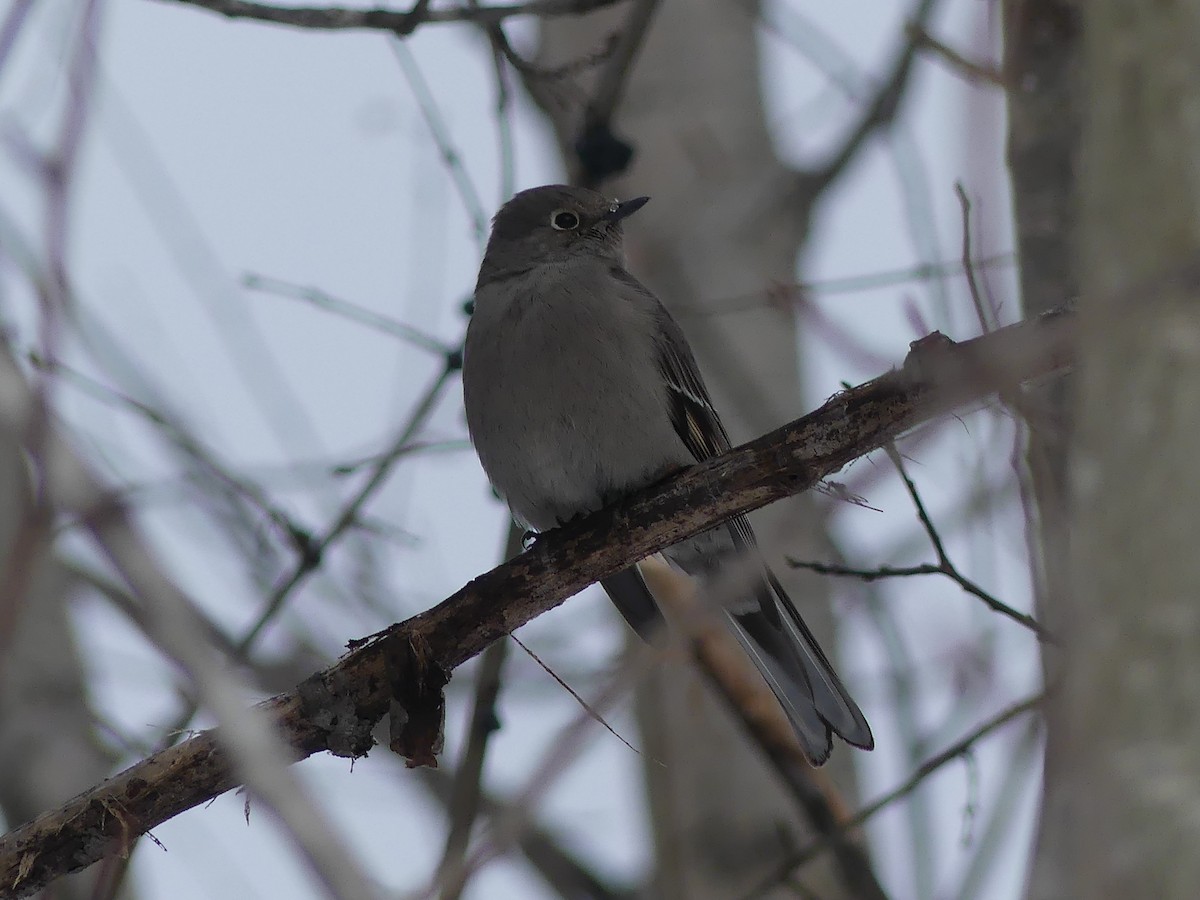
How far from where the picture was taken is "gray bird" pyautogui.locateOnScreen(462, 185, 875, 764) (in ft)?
15.3

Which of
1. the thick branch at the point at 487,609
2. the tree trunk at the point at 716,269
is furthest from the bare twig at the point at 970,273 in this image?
Result: the tree trunk at the point at 716,269

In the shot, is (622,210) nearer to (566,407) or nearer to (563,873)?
(566,407)

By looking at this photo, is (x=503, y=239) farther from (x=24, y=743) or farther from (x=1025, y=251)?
→ (x=24, y=743)

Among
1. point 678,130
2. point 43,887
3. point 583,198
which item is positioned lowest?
point 43,887

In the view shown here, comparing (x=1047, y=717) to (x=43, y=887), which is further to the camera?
(x=43, y=887)

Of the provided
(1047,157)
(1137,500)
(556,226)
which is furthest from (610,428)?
(1137,500)

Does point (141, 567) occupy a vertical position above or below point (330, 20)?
below

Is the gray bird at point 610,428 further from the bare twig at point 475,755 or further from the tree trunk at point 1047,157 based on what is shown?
the tree trunk at point 1047,157

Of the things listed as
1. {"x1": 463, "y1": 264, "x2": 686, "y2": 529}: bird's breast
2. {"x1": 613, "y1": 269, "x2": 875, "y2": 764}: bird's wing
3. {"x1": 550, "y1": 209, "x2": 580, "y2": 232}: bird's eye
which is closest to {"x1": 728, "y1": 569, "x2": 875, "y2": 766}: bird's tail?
{"x1": 613, "y1": 269, "x2": 875, "y2": 764}: bird's wing

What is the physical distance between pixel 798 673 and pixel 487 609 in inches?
55.6

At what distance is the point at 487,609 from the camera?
12.9 feet

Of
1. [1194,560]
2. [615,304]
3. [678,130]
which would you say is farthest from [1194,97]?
[678,130]

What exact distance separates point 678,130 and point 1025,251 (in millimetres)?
3312

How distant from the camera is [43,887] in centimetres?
349
